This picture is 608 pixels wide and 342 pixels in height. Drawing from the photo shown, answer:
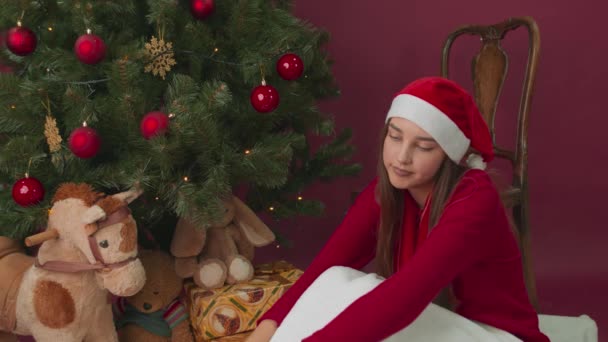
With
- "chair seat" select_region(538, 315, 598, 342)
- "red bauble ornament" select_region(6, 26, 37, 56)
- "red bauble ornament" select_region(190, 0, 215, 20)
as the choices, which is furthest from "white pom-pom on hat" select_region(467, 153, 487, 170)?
"red bauble ornament" select_region(6, 26, 37, 56)

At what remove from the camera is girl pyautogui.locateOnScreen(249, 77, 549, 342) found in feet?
3.92

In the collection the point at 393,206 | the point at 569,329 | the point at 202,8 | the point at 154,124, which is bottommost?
the point at 569,329

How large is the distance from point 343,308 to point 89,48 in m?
0.86

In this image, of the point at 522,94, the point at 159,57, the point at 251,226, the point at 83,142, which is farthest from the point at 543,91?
the point at 83,142

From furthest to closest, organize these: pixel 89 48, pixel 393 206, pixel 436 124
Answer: pixel 89 48 < pixel 393 206 < pixel 436 124

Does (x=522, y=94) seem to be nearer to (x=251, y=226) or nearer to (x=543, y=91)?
(x=543, y=91)

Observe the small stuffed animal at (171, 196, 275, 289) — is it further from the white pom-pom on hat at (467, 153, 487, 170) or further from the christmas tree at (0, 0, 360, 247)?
the white pom-pom on hat at (467, 153, 487, 170)

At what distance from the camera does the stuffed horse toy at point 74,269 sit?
1.62 meters

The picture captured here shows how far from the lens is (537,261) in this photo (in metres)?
2.58

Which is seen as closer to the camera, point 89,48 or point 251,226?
point 89,48

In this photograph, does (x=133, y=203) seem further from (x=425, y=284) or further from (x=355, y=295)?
(x=425, y=284)

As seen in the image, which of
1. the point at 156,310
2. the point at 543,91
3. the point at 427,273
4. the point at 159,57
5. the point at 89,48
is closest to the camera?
the point at 427,273

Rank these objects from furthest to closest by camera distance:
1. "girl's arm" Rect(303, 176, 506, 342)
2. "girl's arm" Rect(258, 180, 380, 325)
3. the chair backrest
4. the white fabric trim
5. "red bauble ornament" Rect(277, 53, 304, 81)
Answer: the chair backrest < "red bauble ornament" Rect(277, 53, 304, 81) < "girl's arm" Rect(258, 180, 380, 325) < the white fabric trim < "girl's arm" Rect(303, 176, 506, 342)

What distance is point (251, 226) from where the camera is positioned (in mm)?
1973
